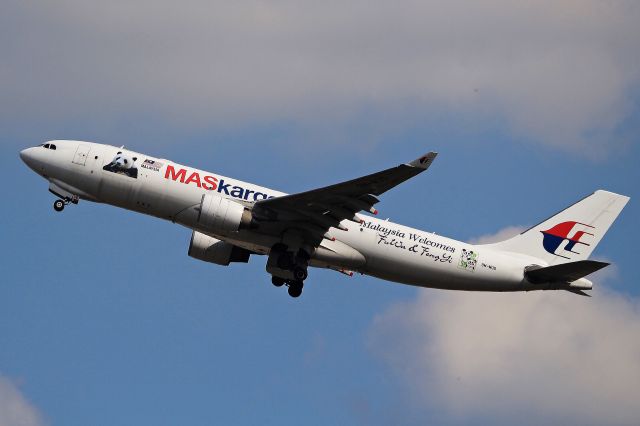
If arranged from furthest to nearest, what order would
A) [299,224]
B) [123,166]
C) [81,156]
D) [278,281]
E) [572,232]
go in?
[572,232] < [278,281] < [299,224] < [81,156] < [123,166]

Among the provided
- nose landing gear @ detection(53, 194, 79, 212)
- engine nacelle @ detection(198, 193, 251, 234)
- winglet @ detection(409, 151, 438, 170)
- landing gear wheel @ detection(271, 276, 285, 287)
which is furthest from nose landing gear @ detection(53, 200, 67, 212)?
winglet @ detection(409, 151, 438, 170)

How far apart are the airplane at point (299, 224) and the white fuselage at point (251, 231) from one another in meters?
0.04

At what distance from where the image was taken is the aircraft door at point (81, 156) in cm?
4756

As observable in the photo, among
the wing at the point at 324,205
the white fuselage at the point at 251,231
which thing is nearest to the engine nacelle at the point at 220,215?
the white fuselage at the point at 251,231

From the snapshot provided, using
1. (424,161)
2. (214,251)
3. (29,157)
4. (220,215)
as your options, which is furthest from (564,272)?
(29,157)

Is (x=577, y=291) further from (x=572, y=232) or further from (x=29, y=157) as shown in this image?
(x=29, y=157)

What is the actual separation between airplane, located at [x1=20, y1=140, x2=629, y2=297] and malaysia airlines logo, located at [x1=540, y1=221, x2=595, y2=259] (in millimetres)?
720

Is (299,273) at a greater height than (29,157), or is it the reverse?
(29,157)

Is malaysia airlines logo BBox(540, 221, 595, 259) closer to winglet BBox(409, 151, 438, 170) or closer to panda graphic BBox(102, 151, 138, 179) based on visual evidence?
winglet BBox(409, 151, 438, 170)

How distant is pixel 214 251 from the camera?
5266cm

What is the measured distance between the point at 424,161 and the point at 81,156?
15.1 metres

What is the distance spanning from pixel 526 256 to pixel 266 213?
496 inches

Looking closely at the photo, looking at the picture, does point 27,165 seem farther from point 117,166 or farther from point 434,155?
point 434,155

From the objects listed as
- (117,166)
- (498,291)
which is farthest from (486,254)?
(117,166)
